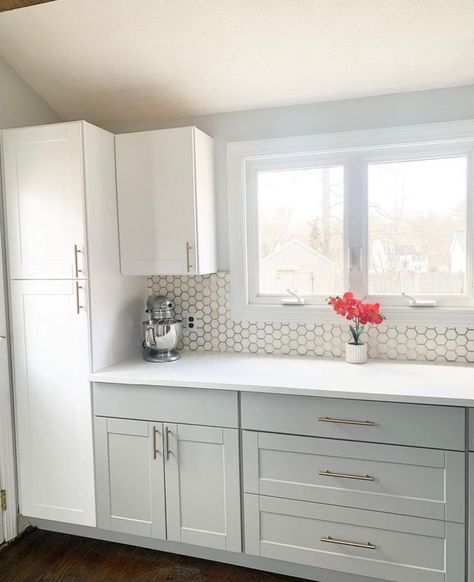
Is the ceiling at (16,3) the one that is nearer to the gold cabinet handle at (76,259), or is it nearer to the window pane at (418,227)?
the gold cabinet handle at (76,259)

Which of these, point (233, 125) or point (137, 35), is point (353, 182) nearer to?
point (233, 125)

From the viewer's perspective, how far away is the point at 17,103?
8.11 feet

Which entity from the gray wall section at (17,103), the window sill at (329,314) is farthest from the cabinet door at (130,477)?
the gray wall section at (17,103)

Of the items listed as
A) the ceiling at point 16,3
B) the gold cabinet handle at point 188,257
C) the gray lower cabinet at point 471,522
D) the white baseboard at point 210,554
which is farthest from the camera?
the gold cabinet handle at point 188,257

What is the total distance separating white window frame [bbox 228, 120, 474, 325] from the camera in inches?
92.9

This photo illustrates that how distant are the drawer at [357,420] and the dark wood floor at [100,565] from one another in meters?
0.74

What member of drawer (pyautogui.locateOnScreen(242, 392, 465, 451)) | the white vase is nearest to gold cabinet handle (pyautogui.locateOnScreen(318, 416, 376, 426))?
drawer (pyautogui.locateOnScreen(242, 392, 465, 451))

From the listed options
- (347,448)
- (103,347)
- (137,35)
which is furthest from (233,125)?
(347,448)

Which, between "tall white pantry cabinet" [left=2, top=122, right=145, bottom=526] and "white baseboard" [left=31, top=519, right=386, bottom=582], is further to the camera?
"tall white pantry cabinet" [left=2, top=122, right=145, bottom=526]

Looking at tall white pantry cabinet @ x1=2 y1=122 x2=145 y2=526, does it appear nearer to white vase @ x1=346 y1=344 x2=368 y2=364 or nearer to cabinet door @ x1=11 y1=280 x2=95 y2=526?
cabinet door @ x1=11 y1=280 x2=95 y2=526

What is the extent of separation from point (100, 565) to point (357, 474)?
133 centimetres

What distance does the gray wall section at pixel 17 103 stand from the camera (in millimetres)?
2383

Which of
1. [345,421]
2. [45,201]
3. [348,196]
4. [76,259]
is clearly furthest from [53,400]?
[348,196]

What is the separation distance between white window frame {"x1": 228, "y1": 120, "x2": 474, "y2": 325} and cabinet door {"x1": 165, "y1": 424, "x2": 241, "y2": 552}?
79 centimetres
